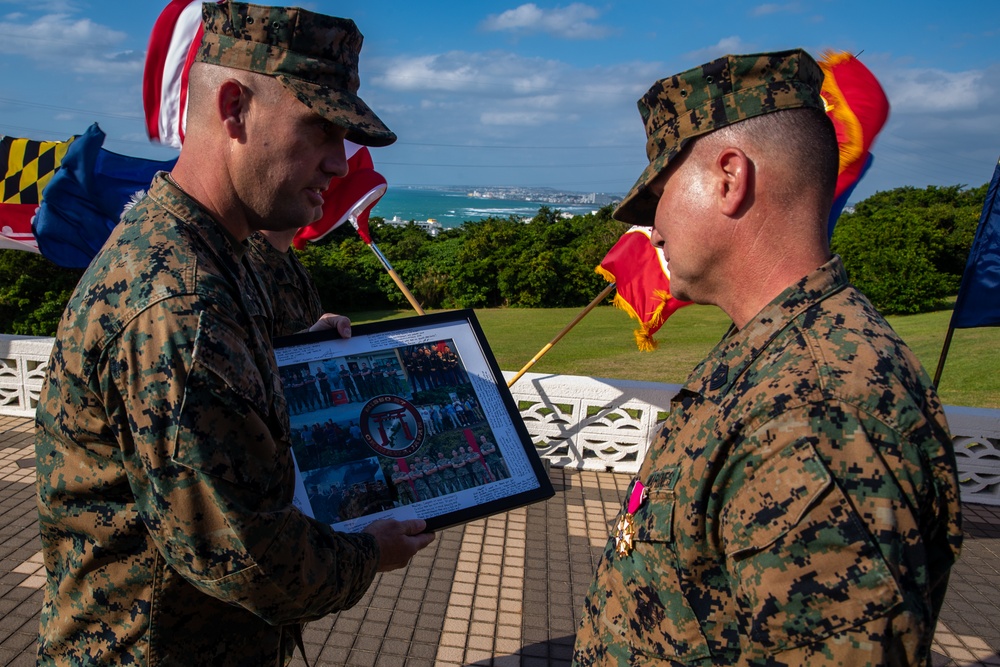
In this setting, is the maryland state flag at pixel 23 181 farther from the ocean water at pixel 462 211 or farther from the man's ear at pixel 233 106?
the man's ear at pixel 233 106

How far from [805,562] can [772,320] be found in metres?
0.61

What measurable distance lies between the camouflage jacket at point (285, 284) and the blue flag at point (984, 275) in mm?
4963

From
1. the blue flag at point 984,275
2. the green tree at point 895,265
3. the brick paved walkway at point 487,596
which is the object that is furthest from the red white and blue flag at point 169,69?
the green tree at point 895,265

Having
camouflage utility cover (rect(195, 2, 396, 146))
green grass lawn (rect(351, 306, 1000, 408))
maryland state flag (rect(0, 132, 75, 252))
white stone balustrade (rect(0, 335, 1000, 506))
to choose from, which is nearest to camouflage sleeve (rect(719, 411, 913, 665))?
camouflage utility cover (rect(195, 2, 396, 146))

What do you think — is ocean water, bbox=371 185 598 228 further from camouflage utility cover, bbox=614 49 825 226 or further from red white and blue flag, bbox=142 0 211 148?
camouflage utility cover, bbox=614 49 825 226

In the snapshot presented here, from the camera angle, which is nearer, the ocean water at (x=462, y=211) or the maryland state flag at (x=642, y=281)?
the maryland state flag at (x=642, y=281)

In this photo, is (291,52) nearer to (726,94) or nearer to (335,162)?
(335,162)

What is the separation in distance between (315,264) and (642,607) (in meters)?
18.7

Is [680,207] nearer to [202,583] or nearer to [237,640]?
[202,583]

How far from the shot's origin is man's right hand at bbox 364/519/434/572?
2150 millimetres

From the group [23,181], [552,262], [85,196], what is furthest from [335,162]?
[552,262]

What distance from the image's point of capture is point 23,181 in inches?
273

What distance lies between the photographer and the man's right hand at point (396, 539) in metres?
2.15

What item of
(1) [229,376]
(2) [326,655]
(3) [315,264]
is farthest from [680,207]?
(3) [315,264]
